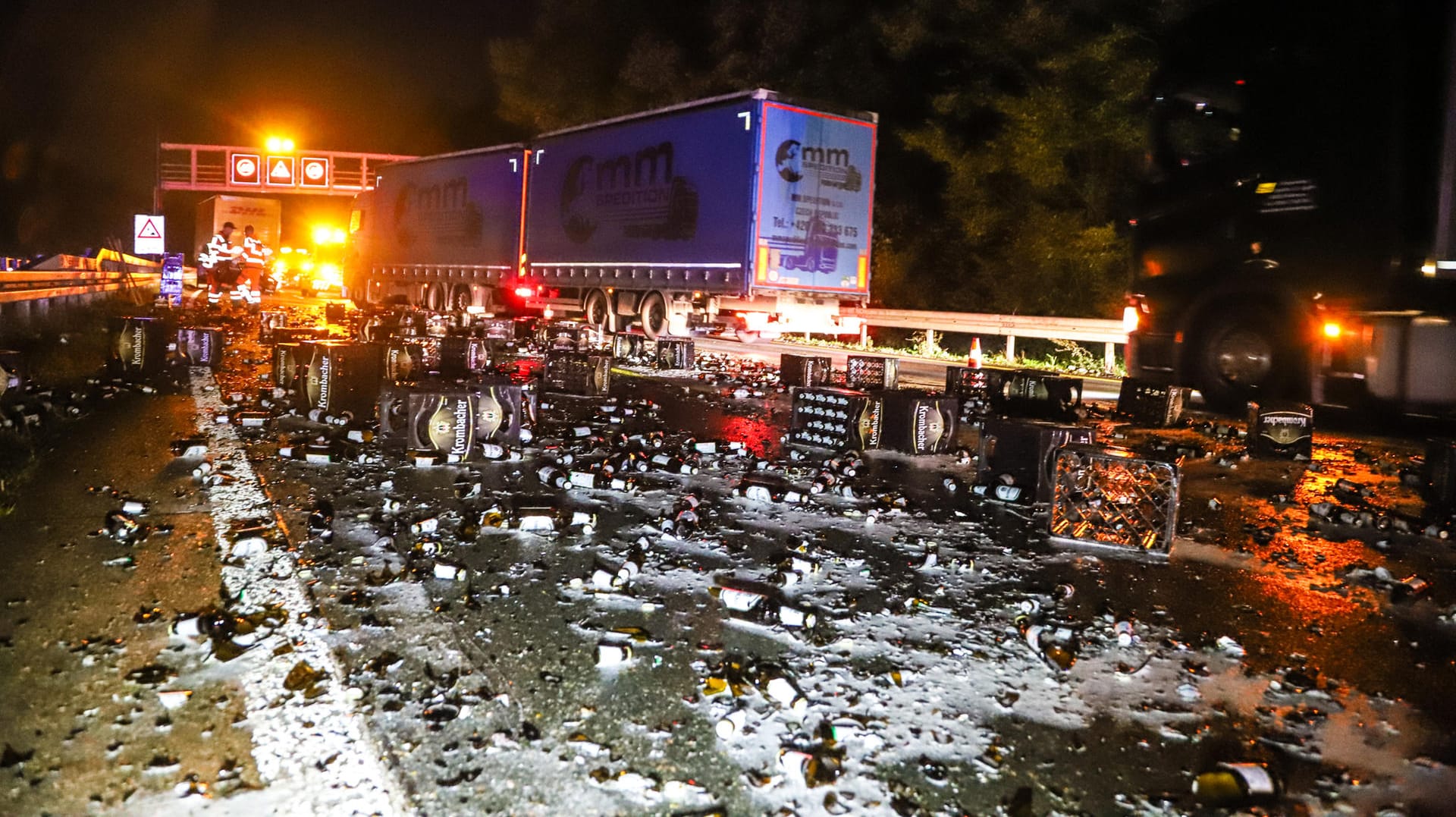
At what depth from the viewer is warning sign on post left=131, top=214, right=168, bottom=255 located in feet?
82.9

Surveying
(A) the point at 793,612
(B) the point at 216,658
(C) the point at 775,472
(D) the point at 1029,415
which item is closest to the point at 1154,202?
(D) the point at 1029,415

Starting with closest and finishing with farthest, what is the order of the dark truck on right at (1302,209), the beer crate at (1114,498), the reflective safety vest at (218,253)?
the beer crate at (1114,498)
the dark truck on right at (1302,209)
the reflective safety vest at (218,253)

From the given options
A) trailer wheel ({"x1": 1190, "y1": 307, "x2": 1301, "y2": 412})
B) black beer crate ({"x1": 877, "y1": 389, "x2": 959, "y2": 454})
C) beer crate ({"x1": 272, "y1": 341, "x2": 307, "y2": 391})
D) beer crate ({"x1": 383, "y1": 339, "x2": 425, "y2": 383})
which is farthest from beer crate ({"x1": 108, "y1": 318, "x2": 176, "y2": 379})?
trailer wheel ({"x1": 1190, "y1": 307, "x2": 1301, "y2": 412})

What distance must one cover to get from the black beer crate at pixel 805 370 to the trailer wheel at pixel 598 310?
801 cm

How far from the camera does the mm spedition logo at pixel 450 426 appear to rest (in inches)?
283

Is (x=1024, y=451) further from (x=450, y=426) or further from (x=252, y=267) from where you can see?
(x=252, y=267)

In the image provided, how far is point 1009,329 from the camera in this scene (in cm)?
1873

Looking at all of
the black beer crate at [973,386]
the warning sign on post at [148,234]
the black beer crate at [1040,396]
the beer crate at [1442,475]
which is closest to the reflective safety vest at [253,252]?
the warning sign on post at [148,234]

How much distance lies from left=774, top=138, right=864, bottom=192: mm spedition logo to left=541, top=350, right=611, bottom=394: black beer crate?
5.97m

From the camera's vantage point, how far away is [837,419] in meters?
8.34

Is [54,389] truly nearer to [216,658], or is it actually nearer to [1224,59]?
[216,658]

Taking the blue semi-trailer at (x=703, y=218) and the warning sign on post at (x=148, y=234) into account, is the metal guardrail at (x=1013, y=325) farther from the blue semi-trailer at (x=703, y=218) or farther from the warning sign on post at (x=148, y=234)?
the warning sign on post at (x=148, y=234)

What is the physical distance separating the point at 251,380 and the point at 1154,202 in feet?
34.0

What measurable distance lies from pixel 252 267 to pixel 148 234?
514cm
